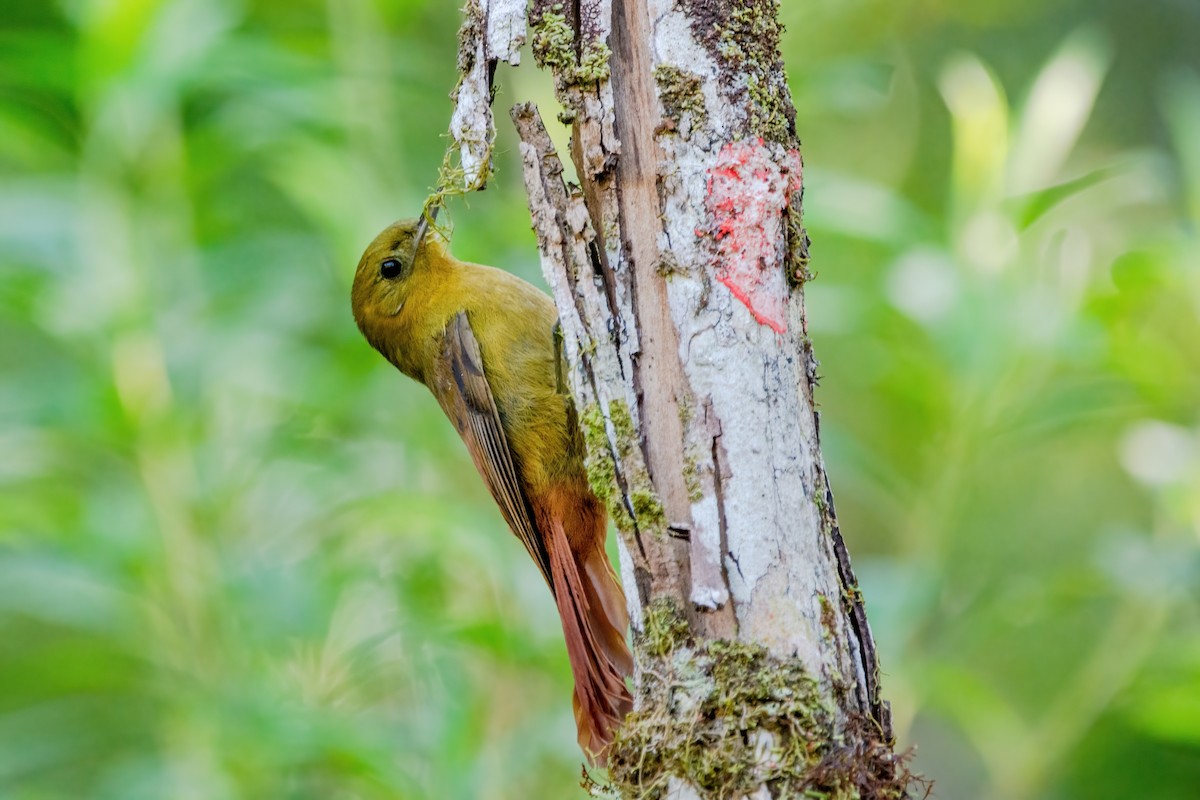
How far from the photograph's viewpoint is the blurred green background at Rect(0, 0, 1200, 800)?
345 cm

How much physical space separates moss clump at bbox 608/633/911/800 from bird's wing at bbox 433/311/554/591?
4.02 ft

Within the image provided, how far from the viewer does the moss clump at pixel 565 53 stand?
2207 millimetres

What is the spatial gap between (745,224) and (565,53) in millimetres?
428

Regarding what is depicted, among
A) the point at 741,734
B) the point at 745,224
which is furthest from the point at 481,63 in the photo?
the point at 741,734

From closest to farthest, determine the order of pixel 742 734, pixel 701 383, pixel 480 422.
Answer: pixel 742 734 < pixel 701 383 < pixel 480 422

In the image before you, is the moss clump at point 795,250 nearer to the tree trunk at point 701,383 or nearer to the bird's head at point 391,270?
the tree trunk at point 701,383

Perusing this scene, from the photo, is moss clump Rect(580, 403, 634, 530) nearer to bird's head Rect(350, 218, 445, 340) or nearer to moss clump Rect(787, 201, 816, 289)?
moss clump Rect(787, 201, 816, 289)

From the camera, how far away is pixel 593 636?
3082 millimetres

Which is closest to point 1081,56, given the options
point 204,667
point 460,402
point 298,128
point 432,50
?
point 460,402

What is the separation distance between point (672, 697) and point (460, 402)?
1.73m

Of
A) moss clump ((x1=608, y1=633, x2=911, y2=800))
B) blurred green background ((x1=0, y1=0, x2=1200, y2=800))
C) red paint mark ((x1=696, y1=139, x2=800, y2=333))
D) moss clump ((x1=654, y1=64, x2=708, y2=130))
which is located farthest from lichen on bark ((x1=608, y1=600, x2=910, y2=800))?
blurred green background ((x1=0, y1=0, x2=1200, y2=800))

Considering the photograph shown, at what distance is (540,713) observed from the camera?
371 centimetres

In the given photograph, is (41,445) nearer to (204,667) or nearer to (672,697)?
(204,667)

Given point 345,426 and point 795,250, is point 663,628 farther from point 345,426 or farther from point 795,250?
point 345,426
